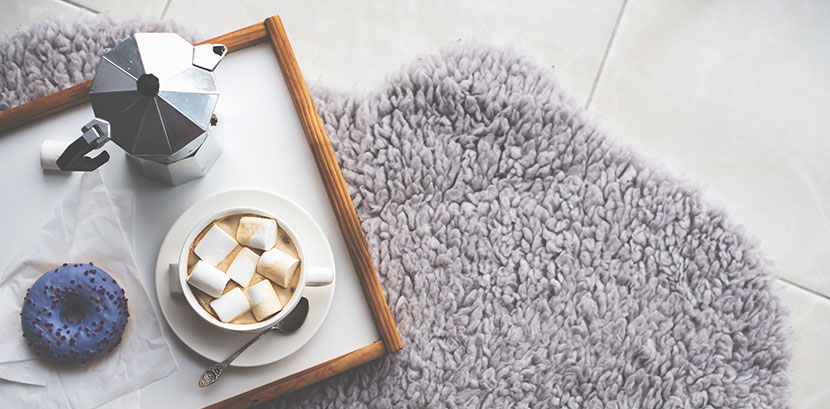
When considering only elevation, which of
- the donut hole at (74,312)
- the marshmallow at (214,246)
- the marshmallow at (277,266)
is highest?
the marshmallow at (277,266)

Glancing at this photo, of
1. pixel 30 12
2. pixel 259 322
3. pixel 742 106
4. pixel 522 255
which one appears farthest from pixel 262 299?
pixel 742 106

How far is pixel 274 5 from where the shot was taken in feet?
3.23

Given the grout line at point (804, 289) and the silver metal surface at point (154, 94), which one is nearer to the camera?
the silver metal surface at point (154, 94)

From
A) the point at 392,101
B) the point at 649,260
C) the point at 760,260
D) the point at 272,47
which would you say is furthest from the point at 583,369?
the point at 272,47

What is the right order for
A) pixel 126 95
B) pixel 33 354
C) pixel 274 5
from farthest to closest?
pixel 274 5, pixel 33 354, pixel 126 95

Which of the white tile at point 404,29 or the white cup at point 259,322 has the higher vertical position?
the white tile at point 404,29

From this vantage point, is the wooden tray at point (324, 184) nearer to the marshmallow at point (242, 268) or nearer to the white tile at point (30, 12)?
the marshmallow at point (242, 268)

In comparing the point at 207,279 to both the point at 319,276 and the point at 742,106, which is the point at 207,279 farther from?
the point at 742,106

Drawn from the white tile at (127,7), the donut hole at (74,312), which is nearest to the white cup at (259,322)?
the donut hole at (74,312)

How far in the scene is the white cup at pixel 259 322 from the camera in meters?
0.60

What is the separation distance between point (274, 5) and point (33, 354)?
62 centimetres

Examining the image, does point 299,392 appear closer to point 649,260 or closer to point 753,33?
point 649,260

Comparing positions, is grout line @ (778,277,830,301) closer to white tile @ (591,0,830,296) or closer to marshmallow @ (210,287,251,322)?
white tile @ (591,0,830,296)

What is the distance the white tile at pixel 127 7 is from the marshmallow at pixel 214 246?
51 centimetres
